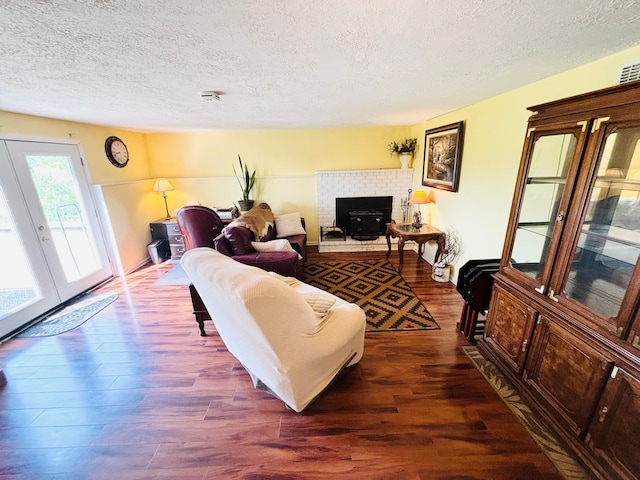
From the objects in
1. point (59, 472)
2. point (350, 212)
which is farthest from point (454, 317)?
point (59, 472)

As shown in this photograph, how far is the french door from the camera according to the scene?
2553mm

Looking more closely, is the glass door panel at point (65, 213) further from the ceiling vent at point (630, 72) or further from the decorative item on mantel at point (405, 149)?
the ceiling vent at point (630, 72)

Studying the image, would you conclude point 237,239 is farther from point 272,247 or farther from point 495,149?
point 495,149

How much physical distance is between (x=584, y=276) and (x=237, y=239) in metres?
2.77

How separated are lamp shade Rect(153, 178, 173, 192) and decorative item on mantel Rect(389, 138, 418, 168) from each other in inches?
162

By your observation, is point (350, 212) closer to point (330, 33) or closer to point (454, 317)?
point (454, 317)

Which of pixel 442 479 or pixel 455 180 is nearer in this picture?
pixel 442 479

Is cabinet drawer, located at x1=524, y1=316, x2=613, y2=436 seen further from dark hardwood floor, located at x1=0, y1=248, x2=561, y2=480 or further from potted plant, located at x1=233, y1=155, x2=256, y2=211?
potted plant, located at x1=233, y1=155, x2=256, y2=211

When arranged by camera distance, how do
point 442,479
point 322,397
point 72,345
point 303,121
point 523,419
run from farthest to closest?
point 303,121 → point 72,345 → point 322,397 → point 523,419 → point 442,479

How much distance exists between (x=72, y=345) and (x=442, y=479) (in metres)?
3.17

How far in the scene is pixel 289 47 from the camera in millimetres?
1329

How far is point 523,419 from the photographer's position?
5.22ft

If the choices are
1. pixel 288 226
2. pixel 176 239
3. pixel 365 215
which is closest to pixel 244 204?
pixel 288 226

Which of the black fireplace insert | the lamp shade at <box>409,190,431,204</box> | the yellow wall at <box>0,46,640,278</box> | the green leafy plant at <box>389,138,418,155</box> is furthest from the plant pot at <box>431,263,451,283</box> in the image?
the green leafy plant at <box>389,138,418,155</box>
